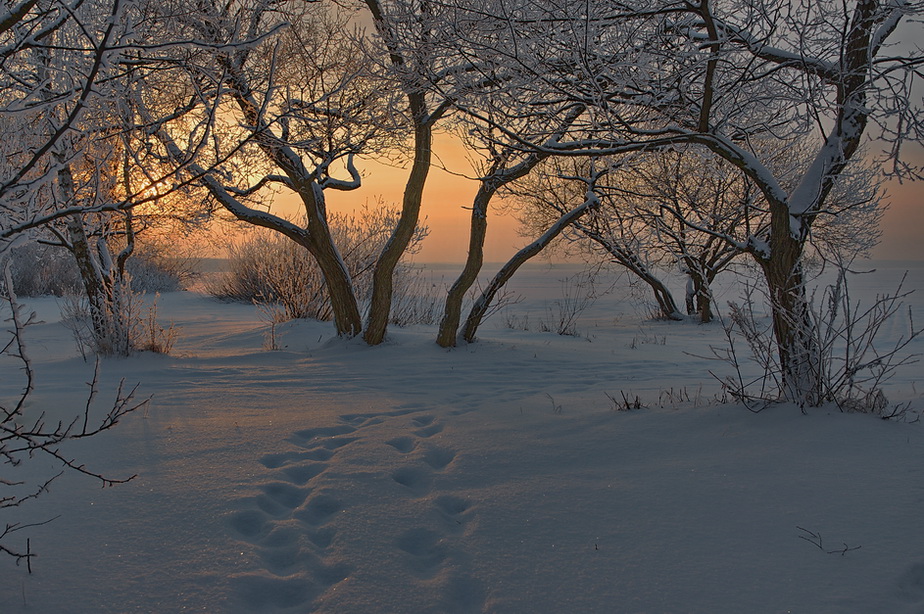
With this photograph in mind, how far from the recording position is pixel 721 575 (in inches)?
80.0

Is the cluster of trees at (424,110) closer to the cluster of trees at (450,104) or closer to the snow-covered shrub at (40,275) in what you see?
the cluster of trees at (450,104)

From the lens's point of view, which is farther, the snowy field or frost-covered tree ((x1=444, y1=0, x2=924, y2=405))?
frost-covered tree ((x1=444, y1=0, x2=924, y2=405))

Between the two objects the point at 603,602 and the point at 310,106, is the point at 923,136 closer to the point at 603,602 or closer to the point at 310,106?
the point at 603,602

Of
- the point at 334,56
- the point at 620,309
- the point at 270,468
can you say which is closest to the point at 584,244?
the point at 620,309

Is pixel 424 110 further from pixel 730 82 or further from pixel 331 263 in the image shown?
pixel 730 82

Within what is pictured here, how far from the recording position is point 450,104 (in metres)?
4.85

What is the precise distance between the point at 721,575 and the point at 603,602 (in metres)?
0.45

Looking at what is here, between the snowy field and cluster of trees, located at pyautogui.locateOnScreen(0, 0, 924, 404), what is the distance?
103 cm

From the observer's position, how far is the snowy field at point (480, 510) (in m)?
1.96

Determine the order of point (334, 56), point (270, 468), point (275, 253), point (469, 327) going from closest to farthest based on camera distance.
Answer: point (270, 468) < point (334, 56) < point (469, 327) < point (275, 253)

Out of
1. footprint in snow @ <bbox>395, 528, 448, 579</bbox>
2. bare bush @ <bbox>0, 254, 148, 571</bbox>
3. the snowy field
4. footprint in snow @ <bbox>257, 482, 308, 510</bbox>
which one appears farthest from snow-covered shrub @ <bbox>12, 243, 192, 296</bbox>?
footprint in snow @ <bbox>395, 528, 448, 579</bbox>

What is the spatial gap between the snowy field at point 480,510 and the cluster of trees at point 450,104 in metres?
1.03

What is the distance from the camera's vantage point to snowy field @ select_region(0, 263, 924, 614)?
1.96 meters

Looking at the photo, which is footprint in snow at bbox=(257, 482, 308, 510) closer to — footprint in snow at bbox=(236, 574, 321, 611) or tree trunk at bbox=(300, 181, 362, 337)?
footprint in snow at bbox=(236, 574, 321, 611)
